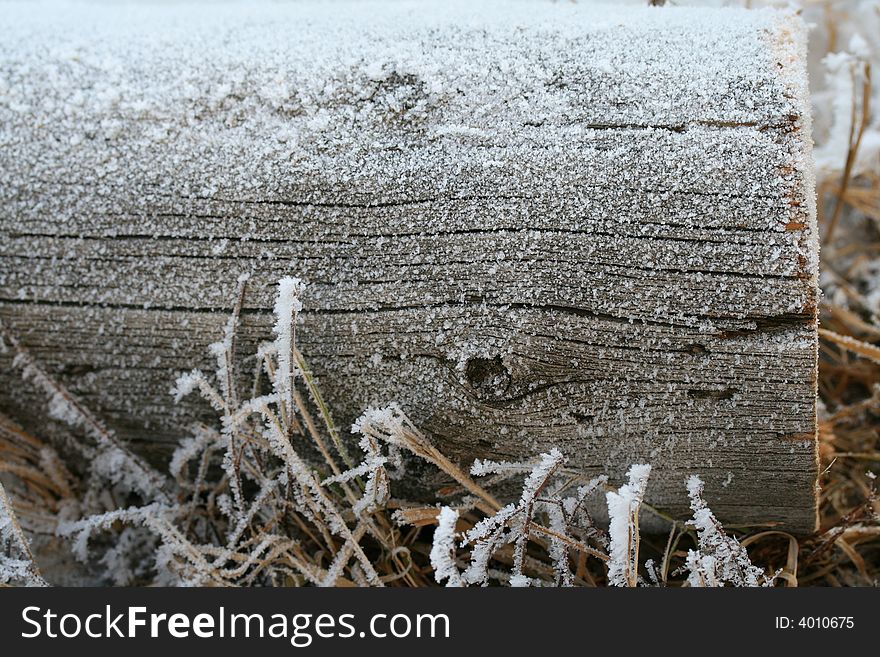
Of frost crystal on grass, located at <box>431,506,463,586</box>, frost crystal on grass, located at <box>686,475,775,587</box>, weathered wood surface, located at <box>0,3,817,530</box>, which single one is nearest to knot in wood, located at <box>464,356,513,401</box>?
weathered wood surface, located at <box>0,3,817,530</box>

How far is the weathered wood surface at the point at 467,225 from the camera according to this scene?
130 cm

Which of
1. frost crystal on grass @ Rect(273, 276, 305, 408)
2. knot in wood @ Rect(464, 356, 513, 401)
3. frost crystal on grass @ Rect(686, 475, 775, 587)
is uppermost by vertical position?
frost crystal on grass @ Rect(273, 276, 305, 408)

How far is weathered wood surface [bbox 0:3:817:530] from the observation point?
1.30m

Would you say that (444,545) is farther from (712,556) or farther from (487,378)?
(712,556)

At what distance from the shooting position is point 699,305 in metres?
1.29

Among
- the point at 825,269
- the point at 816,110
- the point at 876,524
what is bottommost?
the point at 876,524

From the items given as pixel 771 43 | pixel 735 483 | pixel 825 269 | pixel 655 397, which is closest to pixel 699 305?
pixel 655 397

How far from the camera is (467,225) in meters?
1.33

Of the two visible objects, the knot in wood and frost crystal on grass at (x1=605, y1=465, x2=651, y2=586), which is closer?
frost crystal on grass at (x1=605, y1=465, x2=651, y2=586)

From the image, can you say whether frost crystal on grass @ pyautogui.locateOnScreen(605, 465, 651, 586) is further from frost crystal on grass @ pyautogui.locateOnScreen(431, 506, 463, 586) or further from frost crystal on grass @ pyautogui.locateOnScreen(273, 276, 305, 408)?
frost crystal on grass @ pyautogui.locateOnScreen(273, 276, 305, 408)

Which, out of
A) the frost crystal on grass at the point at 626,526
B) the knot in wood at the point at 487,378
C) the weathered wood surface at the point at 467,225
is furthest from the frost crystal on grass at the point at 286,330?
the frost crystal on grass at the point at 626,526

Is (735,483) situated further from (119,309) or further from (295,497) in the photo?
(119,309)

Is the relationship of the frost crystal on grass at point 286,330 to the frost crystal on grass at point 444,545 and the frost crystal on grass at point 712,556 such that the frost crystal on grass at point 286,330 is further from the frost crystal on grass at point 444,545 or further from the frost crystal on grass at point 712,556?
the frost crystal on grass at point 712,556

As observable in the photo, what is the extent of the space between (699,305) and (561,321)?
0.75ft
